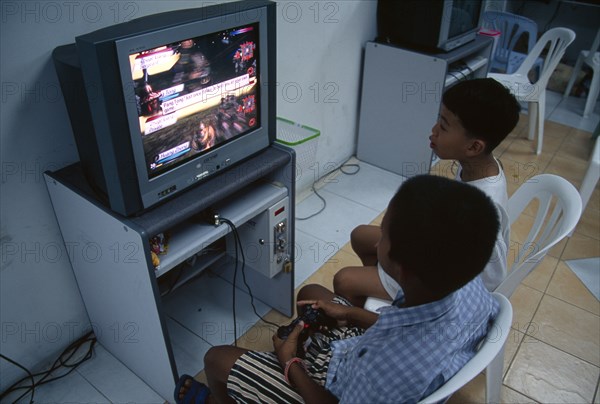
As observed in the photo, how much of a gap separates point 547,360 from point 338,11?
74.6 inches

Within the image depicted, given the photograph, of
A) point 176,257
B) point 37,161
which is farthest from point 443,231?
point 37,161

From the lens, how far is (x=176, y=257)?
4.41 feet

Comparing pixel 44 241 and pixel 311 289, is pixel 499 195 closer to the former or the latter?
pixel 311 289

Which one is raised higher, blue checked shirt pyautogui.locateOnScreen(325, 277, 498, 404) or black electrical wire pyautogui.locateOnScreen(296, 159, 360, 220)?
blue checked shirt pyautogui.locateOnScreen(325, 277, 498, 404)

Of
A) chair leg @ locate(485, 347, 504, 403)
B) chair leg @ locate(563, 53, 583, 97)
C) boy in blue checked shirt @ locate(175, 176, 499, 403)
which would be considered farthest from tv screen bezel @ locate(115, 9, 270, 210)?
chair leg @ locate(563, 53, 583, 97)

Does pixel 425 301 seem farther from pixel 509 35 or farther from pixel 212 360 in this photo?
pixel 509 35

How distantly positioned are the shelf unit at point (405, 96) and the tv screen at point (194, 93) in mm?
1460

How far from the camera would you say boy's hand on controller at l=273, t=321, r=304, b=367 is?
1211 millimetres

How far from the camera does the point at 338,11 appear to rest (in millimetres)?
2424

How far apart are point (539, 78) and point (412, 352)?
2975mm

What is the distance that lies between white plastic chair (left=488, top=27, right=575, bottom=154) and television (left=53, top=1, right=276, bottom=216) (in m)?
2.32

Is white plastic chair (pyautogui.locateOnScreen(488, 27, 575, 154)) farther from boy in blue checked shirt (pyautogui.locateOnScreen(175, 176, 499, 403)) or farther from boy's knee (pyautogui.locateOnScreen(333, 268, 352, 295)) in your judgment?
boy in blue checked shirt (pyautogui.locateOnScreen(175, 176, 499, 403))

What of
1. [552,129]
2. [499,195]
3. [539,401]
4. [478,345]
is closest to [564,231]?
[499,195]

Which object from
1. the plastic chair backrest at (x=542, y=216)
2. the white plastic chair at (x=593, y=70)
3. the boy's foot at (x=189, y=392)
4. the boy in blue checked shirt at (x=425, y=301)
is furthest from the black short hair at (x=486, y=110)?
the white plastic chair at (x=593, y=70)
